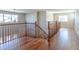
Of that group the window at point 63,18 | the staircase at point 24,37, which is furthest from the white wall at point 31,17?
the window at point 63,18

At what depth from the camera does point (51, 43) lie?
2389 millimetres

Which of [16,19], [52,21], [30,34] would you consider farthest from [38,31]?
[16,19]

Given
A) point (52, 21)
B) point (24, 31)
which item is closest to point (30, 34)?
point (24, 31)

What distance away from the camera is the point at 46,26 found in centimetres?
239

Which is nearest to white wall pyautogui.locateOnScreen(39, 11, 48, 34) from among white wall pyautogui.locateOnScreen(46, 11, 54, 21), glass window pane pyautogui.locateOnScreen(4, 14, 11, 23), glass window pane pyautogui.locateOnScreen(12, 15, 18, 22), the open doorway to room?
white wall pyautogui.locateOnScreen(46, 11, 54, 21)

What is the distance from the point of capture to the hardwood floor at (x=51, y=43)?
7.62 feet

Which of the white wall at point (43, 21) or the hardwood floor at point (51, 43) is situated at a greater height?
the white wall at point (43, 21)

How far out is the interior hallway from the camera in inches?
91.0

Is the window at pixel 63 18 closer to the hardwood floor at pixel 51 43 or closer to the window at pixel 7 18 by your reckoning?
the hardwood floor at pixel 51 43

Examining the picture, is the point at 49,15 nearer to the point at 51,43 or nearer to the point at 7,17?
the point at 51,43
